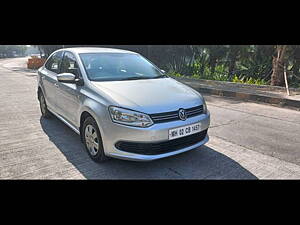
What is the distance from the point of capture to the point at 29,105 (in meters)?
6.70

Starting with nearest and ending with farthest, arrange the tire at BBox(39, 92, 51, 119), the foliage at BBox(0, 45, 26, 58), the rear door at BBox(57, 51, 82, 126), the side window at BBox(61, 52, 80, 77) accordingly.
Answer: the rear door at BBox(57, 51, 82, 126), the side window at BBox(61, 52, 80, 77), the tire at BBox(39, 92, 51, 119), the foliage at BBox(0, 45, 26, 58)

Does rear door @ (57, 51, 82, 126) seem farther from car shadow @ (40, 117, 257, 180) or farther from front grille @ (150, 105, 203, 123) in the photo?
front grille @ (150, 105, 203, 123)

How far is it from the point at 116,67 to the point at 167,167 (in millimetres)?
1716

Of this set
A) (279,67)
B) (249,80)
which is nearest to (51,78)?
(279,67)

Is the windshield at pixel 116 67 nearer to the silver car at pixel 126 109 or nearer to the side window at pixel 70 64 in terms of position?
the silver car at pixel 126 109

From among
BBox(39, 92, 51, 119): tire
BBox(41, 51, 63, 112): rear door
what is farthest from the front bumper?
BBox(39, 92, 51, 119): tire

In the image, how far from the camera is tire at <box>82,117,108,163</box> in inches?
124

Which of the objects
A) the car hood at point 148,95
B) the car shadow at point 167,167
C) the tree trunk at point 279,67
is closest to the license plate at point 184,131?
the car hood at point 148,95

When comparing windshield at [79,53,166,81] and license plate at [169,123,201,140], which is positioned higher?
windshield at [79,53,166,81]

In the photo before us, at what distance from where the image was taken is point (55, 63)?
4.65m
